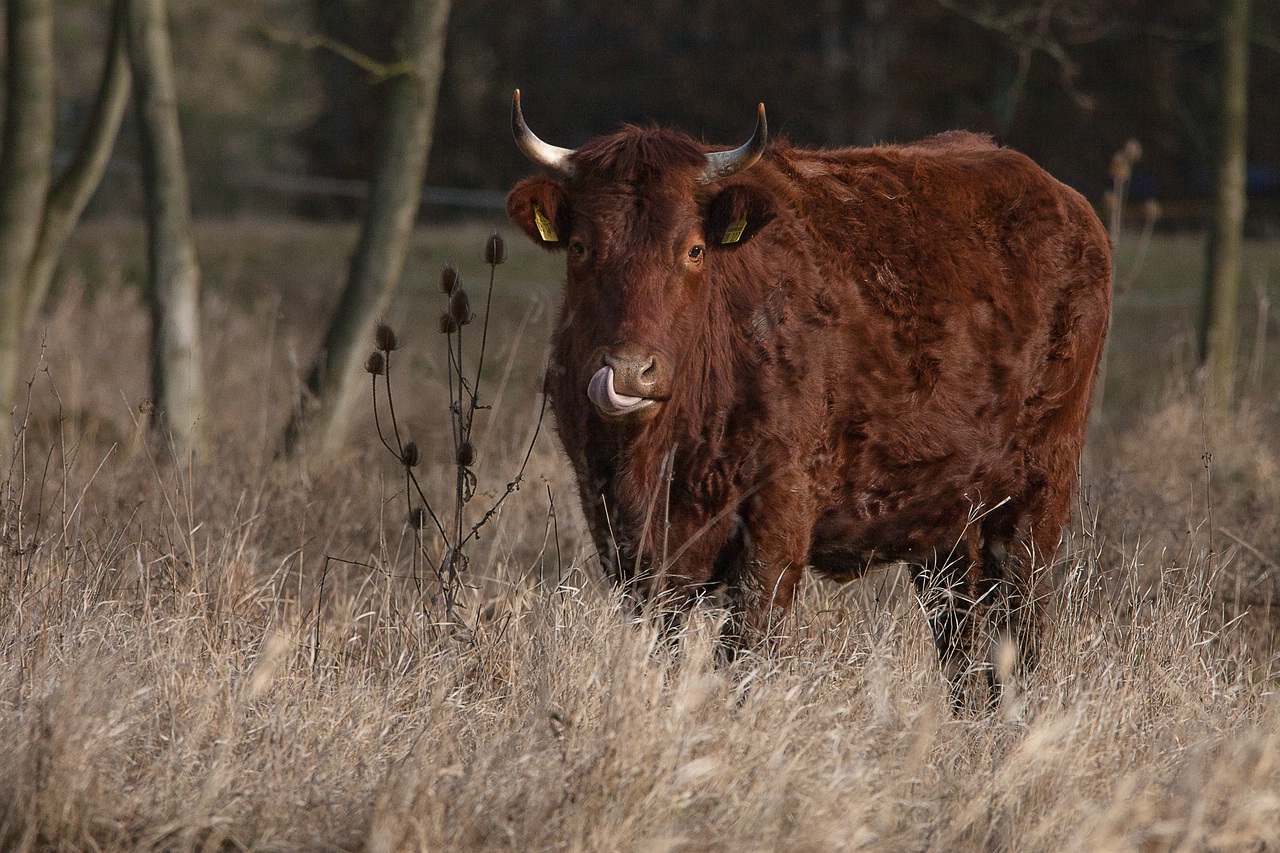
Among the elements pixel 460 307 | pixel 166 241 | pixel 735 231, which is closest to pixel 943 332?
pixel 735 231

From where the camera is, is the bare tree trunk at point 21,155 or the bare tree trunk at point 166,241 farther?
the bare tree trunk at point 166,241

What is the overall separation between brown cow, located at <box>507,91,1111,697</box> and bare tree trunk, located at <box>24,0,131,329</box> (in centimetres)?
392

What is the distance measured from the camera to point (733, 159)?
14.1 ft

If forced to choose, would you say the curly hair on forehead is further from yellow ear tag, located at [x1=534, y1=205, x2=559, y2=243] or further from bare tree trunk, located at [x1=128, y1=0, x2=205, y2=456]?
bare tree trunk, located at [x1=128, y1=0, x2=205, y2=456]

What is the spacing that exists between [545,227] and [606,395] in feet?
2.93

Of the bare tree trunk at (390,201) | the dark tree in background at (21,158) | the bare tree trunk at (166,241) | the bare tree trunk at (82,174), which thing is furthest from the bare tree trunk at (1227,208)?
the dark tree in background at (21,158)

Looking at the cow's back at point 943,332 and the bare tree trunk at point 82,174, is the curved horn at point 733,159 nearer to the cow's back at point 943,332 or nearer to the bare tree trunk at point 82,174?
the cow's back at point 943,332

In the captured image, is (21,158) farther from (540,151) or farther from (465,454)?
(465,454)

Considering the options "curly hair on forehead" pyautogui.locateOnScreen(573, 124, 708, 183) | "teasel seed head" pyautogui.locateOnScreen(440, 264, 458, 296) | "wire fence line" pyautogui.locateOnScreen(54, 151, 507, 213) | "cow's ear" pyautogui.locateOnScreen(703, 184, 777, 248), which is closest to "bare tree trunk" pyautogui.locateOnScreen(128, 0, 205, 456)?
"teasel seed head" pyautogui.locateOnScreen(440, 264, 458, 296)

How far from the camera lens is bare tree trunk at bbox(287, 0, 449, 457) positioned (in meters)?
7.71

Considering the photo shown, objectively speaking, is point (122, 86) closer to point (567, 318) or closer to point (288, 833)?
point (567, 318)

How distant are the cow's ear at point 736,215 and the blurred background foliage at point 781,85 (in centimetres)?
1383

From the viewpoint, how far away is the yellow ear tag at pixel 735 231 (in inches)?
170

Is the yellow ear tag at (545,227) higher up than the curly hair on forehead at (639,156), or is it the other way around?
the curly hair on forehead at (639,156)
